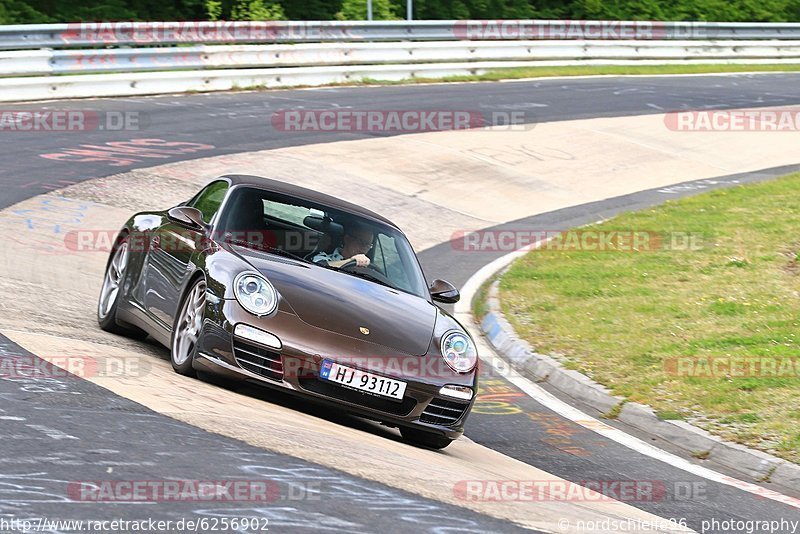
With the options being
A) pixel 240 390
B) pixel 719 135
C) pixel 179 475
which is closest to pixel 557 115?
pixel 719 135

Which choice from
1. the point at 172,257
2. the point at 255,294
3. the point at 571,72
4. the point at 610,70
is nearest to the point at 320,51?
the point at 571,72

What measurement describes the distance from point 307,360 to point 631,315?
5478 millimetres

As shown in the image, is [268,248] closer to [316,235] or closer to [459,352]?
[316,235]

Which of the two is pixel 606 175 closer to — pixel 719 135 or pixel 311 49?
pixel 719 135

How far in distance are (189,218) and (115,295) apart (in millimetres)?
1238

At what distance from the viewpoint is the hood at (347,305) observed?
727 cm

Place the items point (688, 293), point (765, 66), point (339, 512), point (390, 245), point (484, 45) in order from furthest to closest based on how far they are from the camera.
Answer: point (765, 66)
point (484, 45)
point (688, 293)
point (390, 245)
point (339, 512)

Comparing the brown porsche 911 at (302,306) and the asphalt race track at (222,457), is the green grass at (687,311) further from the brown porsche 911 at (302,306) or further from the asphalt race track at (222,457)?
Answer: the brown porsche 911 at (302,306)

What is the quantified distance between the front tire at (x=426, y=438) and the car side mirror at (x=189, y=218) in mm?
2047

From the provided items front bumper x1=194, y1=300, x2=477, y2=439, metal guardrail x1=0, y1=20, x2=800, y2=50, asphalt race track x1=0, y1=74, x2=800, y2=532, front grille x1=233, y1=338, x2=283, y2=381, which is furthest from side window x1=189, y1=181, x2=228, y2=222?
metal guardrail x1=0, y1=20, x2=800, y2=50

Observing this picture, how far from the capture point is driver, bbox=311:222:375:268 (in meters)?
8.23

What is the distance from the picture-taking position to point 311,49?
26.7 metres

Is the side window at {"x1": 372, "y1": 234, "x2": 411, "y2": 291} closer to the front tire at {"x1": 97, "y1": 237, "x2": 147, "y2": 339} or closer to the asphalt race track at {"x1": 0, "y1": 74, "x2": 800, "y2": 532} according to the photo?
the asphalt race track at {"x1": 0, "y1": 74, "x2": 800, "y2": 532}

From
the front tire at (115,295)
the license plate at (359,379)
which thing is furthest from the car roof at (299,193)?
the license plate at (359,379)
